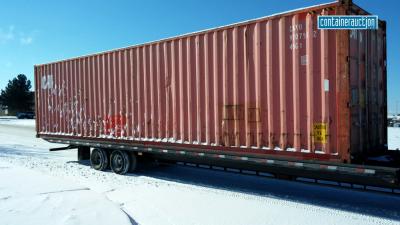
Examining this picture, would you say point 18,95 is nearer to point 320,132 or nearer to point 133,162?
point 133,162

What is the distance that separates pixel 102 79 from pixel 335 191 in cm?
687

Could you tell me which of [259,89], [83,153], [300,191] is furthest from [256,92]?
[83,153]

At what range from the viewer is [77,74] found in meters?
12.2

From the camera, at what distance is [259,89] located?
7.46 metres

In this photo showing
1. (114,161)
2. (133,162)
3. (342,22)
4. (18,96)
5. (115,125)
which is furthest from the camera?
(18,96)

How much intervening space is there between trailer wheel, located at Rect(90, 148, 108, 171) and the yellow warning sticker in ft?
21.9

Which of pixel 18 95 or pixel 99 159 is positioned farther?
pixel 18 95

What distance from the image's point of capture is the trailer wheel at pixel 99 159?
37.7 ft

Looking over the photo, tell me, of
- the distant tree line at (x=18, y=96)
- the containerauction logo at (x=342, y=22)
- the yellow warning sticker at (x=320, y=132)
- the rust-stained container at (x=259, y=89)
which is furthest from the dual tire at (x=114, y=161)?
the distant tree line at (x=18, y=96)

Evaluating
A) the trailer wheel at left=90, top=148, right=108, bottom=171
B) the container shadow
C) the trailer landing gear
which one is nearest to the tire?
the container shadow

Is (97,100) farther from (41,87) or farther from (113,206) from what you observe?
(113,206)

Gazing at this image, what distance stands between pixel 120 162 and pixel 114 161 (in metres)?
0.28

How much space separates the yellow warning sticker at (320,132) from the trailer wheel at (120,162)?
5.66m

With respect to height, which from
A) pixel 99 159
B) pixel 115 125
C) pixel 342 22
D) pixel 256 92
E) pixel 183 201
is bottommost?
pixel 183 201
